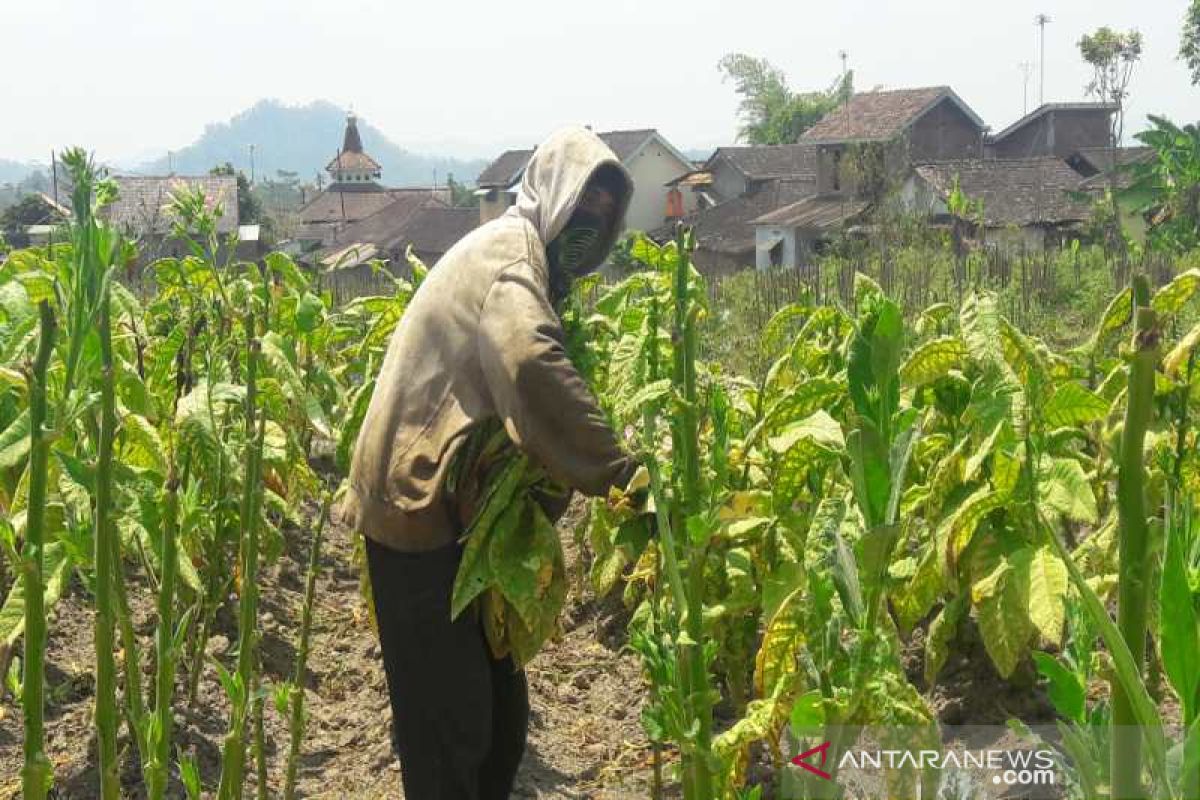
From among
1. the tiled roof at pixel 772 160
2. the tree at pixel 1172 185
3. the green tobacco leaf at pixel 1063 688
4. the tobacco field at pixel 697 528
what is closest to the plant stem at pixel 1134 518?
the tobacco field at pixel 697 528

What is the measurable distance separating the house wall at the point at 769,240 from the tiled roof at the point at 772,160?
6819 millimetres

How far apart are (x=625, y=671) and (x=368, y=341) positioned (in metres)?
1.36

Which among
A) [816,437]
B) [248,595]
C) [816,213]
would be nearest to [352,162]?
[816,213]

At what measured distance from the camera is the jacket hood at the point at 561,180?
9.19 ft

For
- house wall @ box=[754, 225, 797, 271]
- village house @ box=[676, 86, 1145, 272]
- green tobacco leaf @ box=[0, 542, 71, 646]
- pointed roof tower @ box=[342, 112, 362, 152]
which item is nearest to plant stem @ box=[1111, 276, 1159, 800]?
green tobacco leaf @ box=[0, 542, 71, 646]

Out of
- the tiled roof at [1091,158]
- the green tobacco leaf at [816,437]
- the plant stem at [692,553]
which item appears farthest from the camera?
the tiled roof at [1091,158]

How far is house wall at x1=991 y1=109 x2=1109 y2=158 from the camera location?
121 ft

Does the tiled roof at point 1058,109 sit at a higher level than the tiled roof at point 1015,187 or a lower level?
higher

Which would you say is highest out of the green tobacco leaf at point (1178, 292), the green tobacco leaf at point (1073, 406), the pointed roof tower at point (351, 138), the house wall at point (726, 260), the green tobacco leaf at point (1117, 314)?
the pointed roof tower at point (351, 138)

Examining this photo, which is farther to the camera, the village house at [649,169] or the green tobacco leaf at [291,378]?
the village house at [649,169]

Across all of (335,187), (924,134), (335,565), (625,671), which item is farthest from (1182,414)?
(335,187)

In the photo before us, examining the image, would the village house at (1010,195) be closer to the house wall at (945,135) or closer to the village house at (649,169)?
the house wall at (945,135)

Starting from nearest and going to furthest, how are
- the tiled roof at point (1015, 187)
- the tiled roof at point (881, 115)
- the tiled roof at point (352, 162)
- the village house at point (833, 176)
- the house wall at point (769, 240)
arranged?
the tiled roof at point (1015, 187)
the village house at point (833, 176)
the house wall at point (769, 240)
the tiled roof at point (881, 115)
the tiled roof at point (352, 162)

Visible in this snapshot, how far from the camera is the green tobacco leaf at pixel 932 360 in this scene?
3062 millimetres
